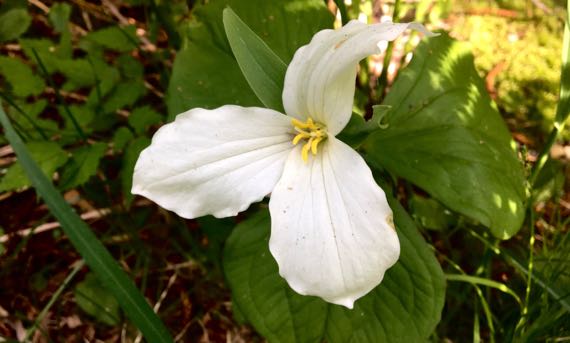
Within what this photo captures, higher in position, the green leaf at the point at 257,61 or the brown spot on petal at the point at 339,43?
the brown spot on petal at the point at 339,43

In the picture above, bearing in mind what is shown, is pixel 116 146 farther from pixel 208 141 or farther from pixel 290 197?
pixel 290 197

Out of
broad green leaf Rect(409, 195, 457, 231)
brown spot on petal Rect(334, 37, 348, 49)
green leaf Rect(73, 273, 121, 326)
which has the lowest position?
green leaf Rect(73, 273, 121, 326)

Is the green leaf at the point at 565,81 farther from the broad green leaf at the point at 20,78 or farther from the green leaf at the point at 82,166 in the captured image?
the broad green leaf at the point at 20,78

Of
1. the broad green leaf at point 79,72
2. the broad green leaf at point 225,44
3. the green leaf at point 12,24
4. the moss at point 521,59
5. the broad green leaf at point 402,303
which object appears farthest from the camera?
the moss at point 521,59

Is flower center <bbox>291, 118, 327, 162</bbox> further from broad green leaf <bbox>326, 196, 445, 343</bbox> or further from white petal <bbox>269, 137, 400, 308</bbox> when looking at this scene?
broad green leaf <bbox>326, 196, 445, 343</bbox>

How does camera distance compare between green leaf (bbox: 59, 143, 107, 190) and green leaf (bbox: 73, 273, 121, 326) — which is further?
green leaf (bbox: 73, 273, 121, 326)

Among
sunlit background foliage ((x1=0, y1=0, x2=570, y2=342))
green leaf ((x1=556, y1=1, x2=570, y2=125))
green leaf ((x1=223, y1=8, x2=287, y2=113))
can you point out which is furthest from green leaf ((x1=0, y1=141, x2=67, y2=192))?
green leaf ((x1=556, y1=1, x2=570, y2=125))

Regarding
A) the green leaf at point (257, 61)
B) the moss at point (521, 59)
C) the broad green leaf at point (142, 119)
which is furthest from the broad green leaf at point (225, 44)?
the moss at point (521, 59)
